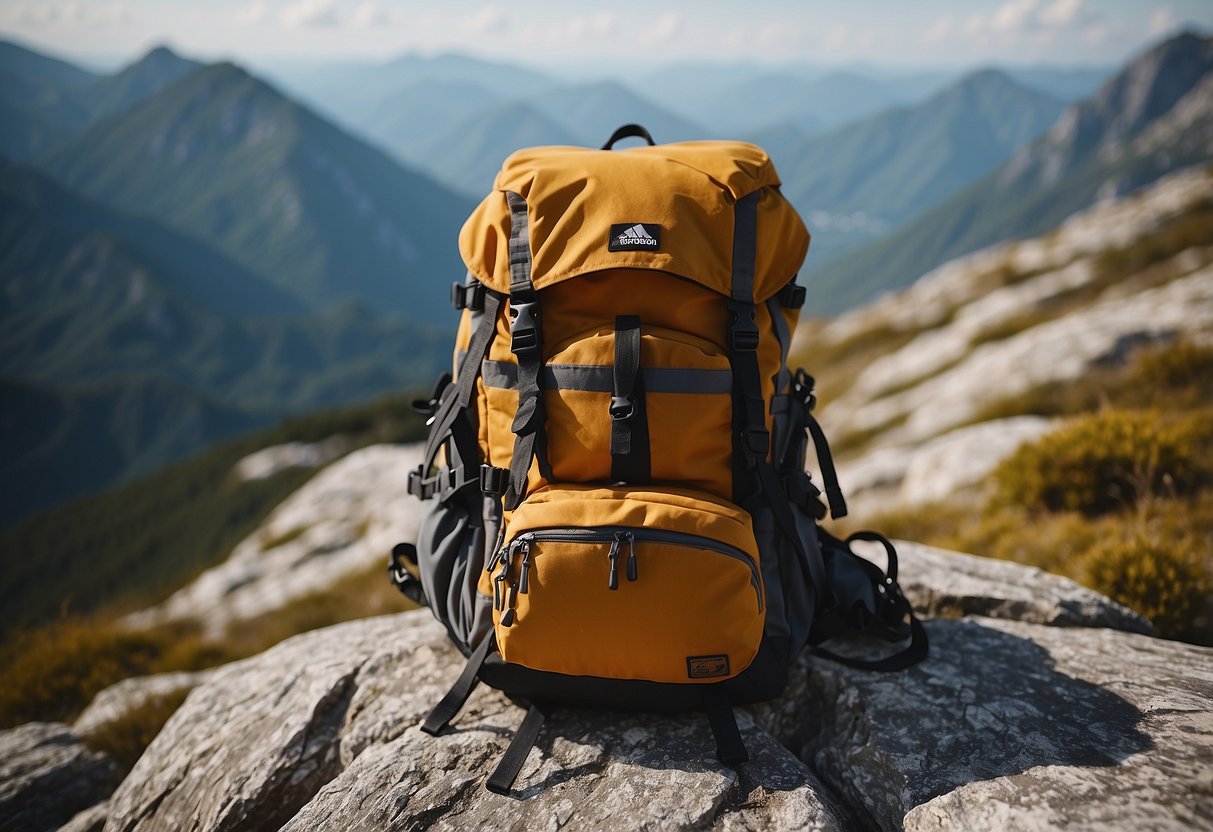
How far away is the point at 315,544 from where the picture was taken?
63.7ft

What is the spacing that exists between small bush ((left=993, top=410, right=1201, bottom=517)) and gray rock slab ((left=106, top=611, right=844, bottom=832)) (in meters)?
4.23

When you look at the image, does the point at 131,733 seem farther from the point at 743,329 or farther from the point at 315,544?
the point at 315,544

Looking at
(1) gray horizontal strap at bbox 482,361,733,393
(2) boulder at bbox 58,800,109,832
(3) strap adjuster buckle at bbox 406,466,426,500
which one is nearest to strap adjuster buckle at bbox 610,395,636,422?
(1) gray horizontal strap at bbox 482,361,733,393

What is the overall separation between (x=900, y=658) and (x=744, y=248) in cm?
255

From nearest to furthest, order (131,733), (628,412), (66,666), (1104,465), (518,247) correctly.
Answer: (628,412) → (518,247) → (131,733) → (1104,465) → (66,666)

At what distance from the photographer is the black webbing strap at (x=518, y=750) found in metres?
3.21

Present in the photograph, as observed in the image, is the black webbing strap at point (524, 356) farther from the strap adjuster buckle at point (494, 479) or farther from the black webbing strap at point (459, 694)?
the black webbing strap at point (459, 694)

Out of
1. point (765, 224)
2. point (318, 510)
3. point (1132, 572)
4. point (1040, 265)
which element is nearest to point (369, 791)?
point (765, 224)

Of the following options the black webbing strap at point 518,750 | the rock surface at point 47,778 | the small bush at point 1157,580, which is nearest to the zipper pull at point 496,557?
the black webbing strap at point 518,750

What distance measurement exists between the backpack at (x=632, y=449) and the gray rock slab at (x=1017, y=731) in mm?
291

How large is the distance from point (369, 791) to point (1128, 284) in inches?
852

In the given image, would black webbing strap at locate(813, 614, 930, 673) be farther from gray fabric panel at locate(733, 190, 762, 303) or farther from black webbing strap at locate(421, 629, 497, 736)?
gray fabric panel at locate(733, 190, 762, 303)

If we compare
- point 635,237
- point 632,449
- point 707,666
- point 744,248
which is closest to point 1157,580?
point 707,666

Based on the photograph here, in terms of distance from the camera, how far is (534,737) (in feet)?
11.3
